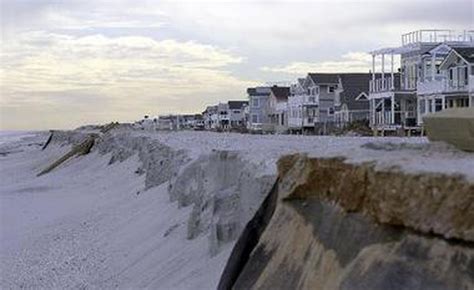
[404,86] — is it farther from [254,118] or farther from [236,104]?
[236,104]

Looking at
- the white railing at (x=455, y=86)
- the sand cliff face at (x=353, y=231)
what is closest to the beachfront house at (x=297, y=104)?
the white railing at (x=455, y=86)

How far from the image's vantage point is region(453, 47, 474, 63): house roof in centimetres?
4619

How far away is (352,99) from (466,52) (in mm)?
26115

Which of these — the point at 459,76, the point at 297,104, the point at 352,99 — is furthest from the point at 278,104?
the point at 459,76

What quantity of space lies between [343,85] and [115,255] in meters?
65.2

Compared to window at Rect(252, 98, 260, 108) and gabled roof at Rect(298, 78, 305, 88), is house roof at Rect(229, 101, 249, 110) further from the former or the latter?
gabled roof at Rect(298, 78, 305, 88)

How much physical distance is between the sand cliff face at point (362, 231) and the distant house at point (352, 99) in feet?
213

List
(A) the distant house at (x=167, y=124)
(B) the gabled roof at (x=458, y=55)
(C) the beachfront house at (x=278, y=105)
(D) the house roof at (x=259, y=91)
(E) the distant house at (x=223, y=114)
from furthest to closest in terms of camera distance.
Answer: (E) the distant house at (x=223, y=114), (D) the house roof at (x=259, y=91), (C) the beachfront house at (x=278, y=105), (A) the distant house at (x=167, y=124), (B) the gabled roof at (x=458, y=55)

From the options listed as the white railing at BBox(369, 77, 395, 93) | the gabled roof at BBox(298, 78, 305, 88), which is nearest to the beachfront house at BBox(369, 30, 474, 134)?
the white railing at BBox(369, 77, 395, 93)

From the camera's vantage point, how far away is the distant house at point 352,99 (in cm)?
7256

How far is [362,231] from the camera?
5.01 meters

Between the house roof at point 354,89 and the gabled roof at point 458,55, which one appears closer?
the gabled roof at point 458,55

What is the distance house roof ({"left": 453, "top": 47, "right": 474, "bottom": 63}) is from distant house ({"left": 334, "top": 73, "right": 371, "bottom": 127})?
22571 millimetres

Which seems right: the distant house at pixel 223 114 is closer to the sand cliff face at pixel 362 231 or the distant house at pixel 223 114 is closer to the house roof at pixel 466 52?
the house roof at pixel 466 52
